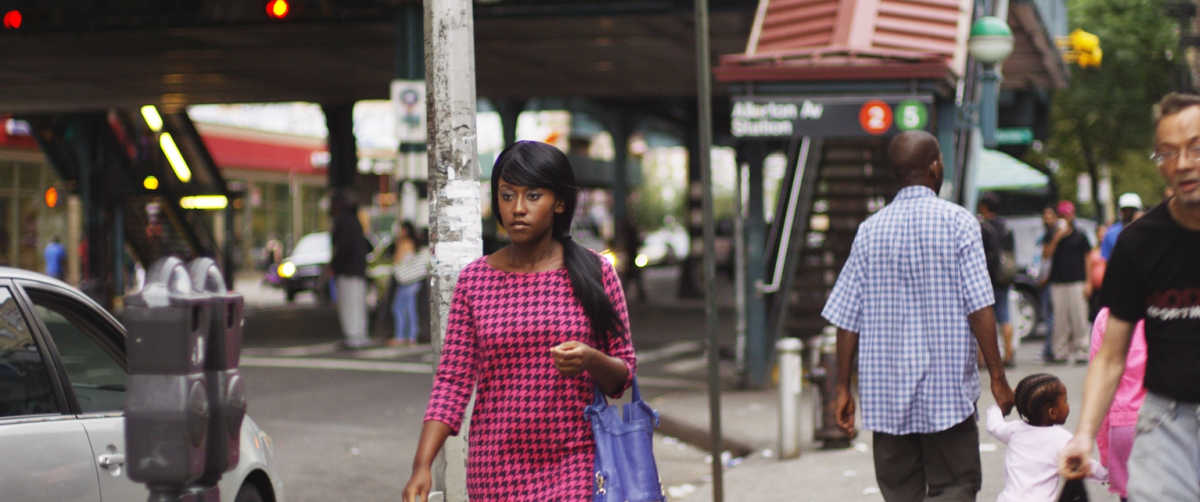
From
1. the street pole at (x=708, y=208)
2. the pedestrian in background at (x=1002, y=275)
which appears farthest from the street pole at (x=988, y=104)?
the street pole at (x=708, y=208)

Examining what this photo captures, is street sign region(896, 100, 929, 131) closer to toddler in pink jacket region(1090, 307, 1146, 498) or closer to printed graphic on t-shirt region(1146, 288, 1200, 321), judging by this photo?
toddler in pink jacket region(1090, 307, 1146, 498)

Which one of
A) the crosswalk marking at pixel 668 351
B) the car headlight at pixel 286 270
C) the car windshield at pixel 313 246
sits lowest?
the car headlight at pixel 286 270

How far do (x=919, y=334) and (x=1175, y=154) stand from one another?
5.41ft

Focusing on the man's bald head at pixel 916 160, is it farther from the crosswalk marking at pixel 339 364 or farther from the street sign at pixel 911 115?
the crosswalk marking at pixel 339 364

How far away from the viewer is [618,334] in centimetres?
397

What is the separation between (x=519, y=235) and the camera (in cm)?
391

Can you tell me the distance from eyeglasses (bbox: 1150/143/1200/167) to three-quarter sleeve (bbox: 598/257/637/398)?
1405 mm

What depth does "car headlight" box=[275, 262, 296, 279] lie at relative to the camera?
110 feet

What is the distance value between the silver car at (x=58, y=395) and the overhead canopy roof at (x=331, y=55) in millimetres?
12586

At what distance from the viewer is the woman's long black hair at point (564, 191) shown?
3.90m

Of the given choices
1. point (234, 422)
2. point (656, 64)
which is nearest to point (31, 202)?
point (656, 64)

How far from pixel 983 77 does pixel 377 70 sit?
1160cm

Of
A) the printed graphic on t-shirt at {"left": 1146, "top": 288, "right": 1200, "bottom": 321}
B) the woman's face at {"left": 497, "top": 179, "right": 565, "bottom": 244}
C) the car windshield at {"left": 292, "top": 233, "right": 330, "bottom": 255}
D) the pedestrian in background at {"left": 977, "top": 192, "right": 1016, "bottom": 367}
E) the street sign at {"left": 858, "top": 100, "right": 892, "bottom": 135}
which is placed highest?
the street sign at {"left": 858, "top": 100, "right": 892, "bottom": 135}

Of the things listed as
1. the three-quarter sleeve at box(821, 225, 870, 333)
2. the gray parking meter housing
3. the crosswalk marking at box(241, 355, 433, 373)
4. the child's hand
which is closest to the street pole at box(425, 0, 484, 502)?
the three-quarter sleeve at box(821, 225, 870, 333)
